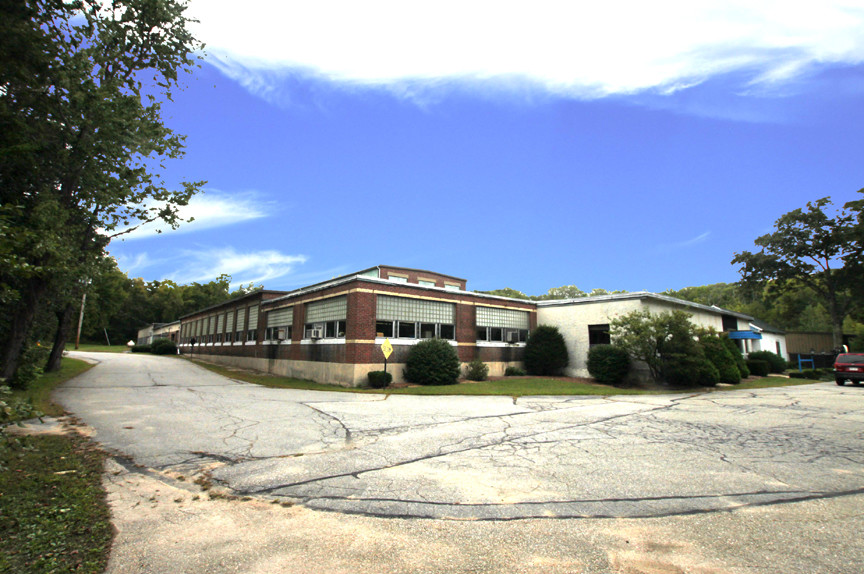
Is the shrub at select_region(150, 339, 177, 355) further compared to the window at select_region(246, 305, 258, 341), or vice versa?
the shrub at select_region(150, 339, 177, 355)

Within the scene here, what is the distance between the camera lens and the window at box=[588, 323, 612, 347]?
84.5 feet

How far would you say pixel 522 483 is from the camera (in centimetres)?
604

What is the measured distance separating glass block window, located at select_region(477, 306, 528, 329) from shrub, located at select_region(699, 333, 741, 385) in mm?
10230

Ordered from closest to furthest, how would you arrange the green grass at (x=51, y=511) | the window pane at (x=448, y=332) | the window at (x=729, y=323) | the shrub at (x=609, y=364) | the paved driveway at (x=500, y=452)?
the green grass at (x=51, y=511) < the paved driveway at (x=500, y=452) < the shrub at (x=609, y=364) < the window pane at (x=448, y=332) < the window at (x=729, y=323)

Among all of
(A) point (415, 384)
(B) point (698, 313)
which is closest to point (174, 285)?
(A) point (415, 384)

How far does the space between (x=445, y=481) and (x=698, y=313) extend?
31173 mm

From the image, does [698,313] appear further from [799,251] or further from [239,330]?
[239,330]

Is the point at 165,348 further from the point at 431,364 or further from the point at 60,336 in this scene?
the point at 431,364

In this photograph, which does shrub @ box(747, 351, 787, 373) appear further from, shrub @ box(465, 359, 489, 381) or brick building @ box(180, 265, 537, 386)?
shrub @ box(465, 359, 489, 381)

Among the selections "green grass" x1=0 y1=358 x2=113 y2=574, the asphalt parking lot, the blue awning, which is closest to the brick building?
the asphalt parking lot

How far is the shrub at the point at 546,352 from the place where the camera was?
26.5 meters

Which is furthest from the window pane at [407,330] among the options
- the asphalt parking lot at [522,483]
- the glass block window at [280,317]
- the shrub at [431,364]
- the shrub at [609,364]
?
the asphalt parking lot at [522,483]

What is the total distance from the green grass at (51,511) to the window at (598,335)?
23940mm

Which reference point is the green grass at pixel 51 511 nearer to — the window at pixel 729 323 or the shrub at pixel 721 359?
the shrub at pixel 721 359
